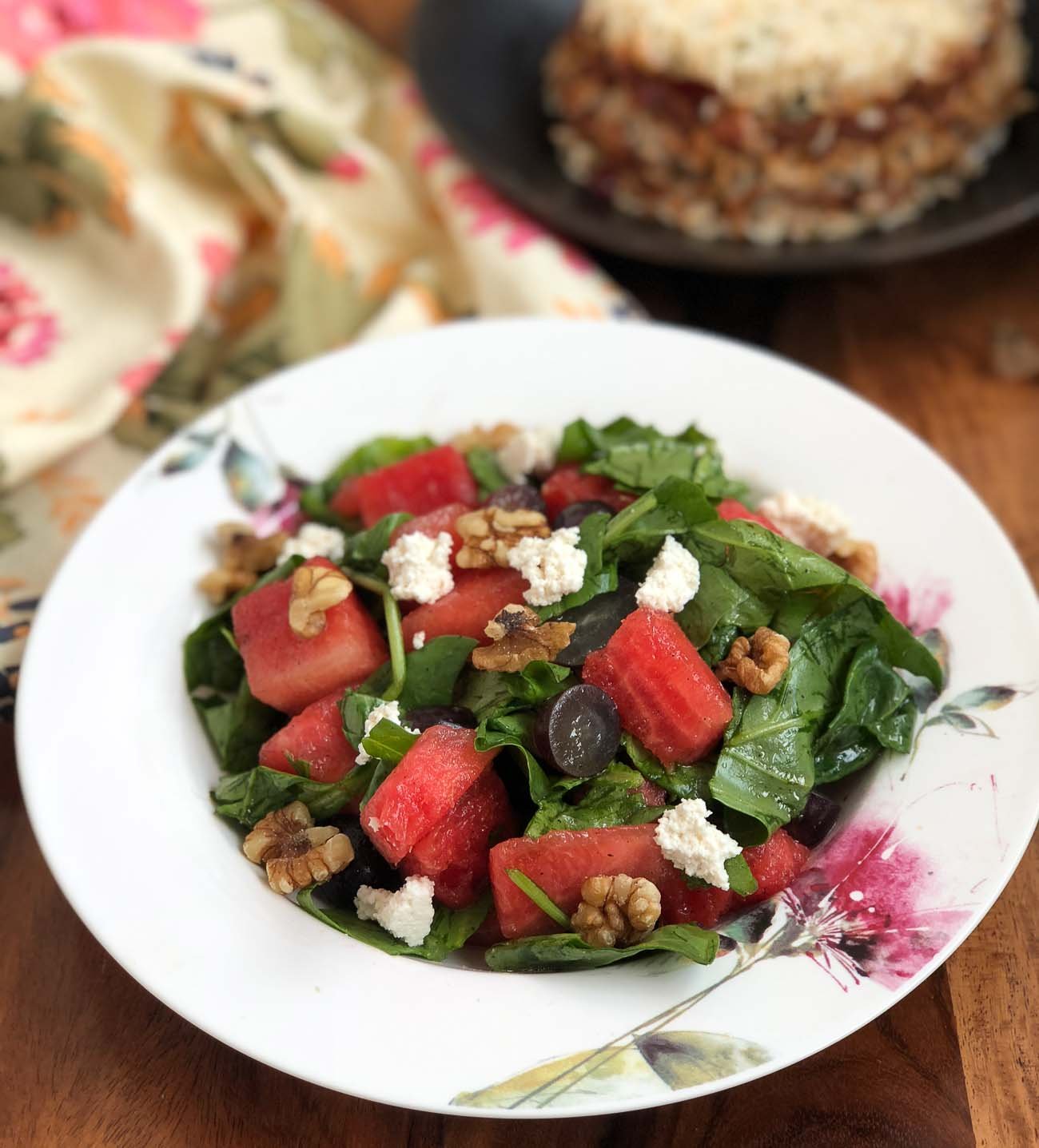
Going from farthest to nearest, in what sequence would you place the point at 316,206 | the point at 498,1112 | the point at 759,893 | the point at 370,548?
the point at 316,206 → the point at 370,548 → the point at 759,893 → the point at 498,1112

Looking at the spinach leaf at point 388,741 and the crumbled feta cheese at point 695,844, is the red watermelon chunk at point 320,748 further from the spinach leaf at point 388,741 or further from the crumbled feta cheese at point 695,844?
the crumbled feta cheese at point 695,844

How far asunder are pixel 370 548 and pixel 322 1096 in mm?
937

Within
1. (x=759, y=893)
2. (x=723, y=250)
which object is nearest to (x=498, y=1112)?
(x=759, y=893)

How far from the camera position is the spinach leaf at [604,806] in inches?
72.1

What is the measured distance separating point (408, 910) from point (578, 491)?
0.87 metres

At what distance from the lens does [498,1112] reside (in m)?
1.53

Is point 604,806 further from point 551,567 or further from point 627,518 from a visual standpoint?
point 627,518

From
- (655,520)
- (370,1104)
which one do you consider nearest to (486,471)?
(655,520)

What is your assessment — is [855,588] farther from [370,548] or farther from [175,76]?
[175,76]

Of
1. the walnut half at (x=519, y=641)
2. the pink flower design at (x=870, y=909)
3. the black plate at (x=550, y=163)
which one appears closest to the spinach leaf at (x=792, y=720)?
the pink flower design at (x=870, y=909)

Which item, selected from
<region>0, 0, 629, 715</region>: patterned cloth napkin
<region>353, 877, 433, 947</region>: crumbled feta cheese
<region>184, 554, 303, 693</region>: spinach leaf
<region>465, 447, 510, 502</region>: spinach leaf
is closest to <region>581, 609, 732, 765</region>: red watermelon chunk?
<region>353, 877, 433, 947</region>: crumbled feta cheese

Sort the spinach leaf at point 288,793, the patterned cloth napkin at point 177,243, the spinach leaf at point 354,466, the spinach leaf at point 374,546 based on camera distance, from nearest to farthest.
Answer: the spinach leaf at point 288,793, the spinach leaf at point 374,546, the spinach leaf at point 354,466, the patterned cloth napkin at point 177,243

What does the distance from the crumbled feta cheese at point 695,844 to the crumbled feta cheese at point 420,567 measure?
22.2 inches

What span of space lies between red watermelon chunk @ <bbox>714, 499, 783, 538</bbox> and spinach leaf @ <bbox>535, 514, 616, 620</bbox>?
22 centimetres
